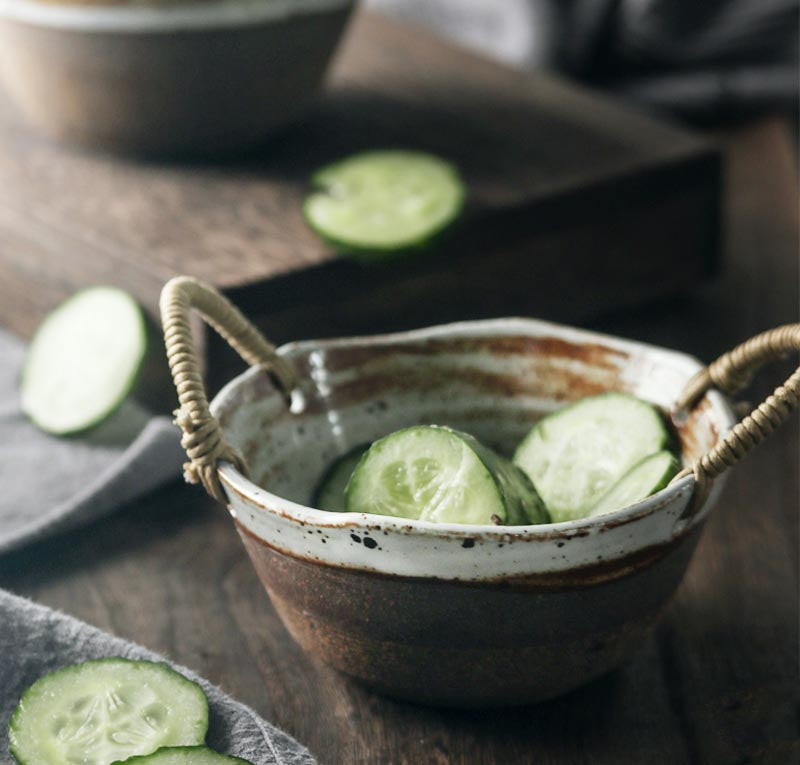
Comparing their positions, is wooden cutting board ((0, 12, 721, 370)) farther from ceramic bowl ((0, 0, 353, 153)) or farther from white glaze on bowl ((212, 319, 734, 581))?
white glaze on bowl ((212, 319, 734, 581))

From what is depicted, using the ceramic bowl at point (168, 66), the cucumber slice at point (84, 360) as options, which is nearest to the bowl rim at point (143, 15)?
the ceramic bowl at point (168, 66)

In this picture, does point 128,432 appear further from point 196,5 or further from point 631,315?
point 631,315

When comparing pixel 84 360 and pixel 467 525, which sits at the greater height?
pixel 467 525

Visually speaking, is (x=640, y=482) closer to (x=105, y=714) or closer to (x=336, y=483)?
(x=336, y=483)

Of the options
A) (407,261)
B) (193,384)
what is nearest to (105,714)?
(193,384)

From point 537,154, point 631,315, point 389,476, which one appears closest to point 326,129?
point 537,154
